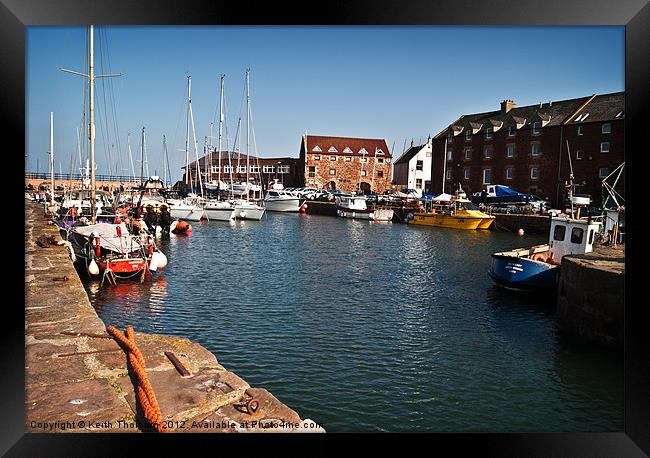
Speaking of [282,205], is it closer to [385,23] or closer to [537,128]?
[537,128]

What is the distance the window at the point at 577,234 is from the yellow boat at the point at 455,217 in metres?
24.4

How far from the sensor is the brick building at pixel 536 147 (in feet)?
124

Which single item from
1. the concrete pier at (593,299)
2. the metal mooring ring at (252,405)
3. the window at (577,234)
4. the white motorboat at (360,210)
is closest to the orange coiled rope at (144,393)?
the metal mooring ring at (252,405)

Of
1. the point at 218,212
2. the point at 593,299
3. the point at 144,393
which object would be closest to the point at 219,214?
the point at 218,212

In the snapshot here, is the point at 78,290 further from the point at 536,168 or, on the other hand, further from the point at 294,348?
the point at 536,168

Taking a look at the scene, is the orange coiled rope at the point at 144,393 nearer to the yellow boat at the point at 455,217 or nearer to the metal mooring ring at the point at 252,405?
the metal mooring ring at the point at 252,405

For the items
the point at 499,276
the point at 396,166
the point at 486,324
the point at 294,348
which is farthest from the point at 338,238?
the point at 396,166

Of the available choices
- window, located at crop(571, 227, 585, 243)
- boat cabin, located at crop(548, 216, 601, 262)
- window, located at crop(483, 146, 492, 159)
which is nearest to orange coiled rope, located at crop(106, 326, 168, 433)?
boat cabin, located at crop(548, 216, 601, 262)

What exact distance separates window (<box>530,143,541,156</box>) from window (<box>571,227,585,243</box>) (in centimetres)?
3131

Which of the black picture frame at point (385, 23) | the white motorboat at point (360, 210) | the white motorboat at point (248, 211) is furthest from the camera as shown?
the white motorboat at point (360, 210)

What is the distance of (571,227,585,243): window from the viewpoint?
14.2 meters

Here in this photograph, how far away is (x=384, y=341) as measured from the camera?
1031 cm

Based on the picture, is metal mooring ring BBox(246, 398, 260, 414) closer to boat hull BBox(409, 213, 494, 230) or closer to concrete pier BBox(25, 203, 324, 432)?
concrete pier BBox(25, 203, 324, 432)

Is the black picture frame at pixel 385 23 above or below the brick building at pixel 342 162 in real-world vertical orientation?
below
